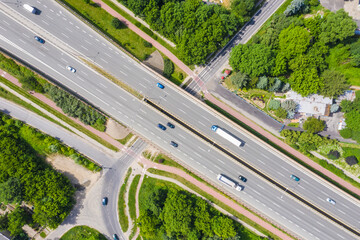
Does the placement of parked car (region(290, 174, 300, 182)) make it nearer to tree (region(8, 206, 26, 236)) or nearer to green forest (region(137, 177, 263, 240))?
green forest (region(137, 177, 263, 240))

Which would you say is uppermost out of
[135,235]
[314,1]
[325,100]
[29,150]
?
[314,1]

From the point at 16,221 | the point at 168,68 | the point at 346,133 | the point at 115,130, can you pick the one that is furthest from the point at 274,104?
the point at 16,221

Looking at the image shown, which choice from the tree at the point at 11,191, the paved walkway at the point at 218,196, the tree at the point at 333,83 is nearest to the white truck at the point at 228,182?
the paved walkway at the point at 218,196

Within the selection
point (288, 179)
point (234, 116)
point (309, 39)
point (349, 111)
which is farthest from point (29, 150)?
point (349, 111)

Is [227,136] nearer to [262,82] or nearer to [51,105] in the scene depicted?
[262,82]

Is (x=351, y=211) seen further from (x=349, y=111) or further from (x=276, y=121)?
(x=276, y=121)

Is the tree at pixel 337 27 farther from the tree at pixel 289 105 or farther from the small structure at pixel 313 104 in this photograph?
the tree at pixel 289 105
